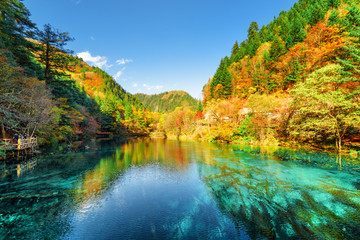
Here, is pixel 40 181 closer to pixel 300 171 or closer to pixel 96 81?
pixel 300 171

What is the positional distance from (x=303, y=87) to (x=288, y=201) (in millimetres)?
17453

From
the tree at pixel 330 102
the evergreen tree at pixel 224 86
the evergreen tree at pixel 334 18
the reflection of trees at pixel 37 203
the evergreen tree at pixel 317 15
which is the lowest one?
the reflection of trees at pixel 37 203

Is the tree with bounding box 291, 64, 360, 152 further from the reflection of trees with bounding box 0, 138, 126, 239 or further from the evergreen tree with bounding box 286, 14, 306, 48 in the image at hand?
the reflection of trees with bounding box 0, 138, 126, 239

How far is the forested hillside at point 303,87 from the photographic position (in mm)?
17578

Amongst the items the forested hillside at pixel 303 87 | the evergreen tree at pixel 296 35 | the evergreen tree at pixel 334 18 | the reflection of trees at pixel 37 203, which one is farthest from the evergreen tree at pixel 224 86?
the reflection of trees at pixel 37 203

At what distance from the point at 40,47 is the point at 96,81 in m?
109

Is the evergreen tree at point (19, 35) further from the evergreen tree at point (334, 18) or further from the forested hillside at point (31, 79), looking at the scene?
the evergreen tree at point (334, 18)

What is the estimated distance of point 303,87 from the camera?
19.9 metres

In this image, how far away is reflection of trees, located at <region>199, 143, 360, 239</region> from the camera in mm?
5875

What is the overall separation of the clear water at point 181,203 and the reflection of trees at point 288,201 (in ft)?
0.13

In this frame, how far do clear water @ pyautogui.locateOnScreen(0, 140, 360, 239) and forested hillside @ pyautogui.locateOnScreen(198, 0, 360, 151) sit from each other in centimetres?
743

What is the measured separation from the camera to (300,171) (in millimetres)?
13188

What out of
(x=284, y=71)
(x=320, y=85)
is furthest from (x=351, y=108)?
(x=284, y=71)

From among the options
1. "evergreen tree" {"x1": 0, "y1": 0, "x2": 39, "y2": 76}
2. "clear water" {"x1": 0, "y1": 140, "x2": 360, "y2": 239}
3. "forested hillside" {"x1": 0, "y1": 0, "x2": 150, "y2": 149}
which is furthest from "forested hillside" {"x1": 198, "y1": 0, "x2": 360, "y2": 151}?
"evergreen tree" {"x1": 0, "y1": 0, "x2": 39, "y2": 76}
